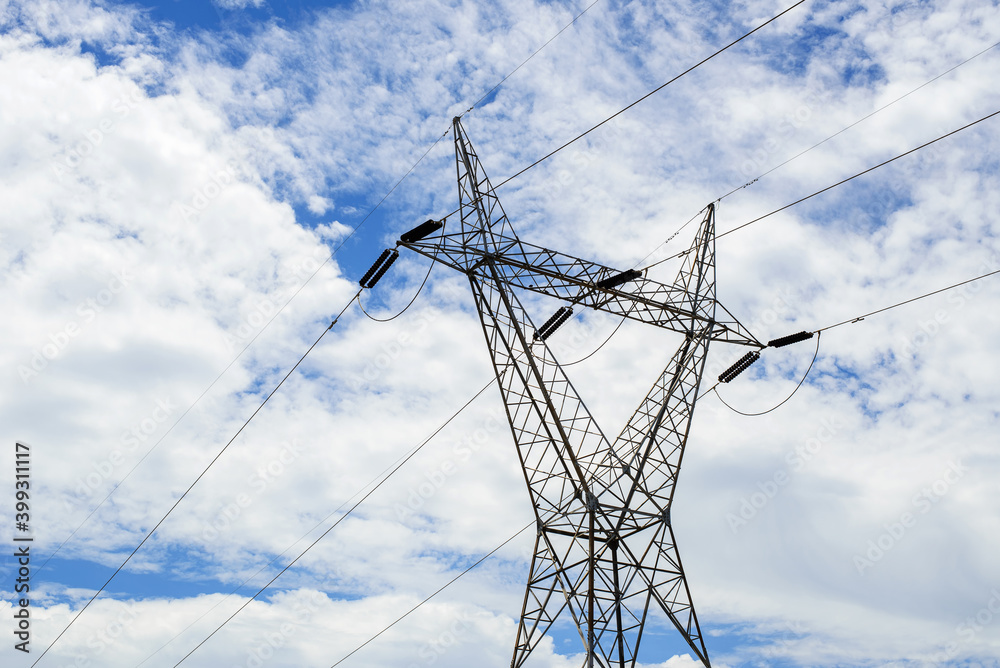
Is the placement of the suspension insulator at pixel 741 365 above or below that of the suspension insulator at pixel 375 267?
below

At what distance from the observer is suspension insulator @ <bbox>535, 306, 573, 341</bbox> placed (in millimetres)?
28517

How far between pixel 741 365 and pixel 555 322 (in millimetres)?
7196

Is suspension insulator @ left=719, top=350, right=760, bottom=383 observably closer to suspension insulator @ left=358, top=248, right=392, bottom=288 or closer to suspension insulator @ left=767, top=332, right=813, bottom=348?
suspension insulator @ left=767, top=332, right=813, bottom=348

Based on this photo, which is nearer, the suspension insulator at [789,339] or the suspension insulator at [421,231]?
the suspension insulator at [421,231]

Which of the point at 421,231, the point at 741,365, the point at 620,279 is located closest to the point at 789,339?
the point at 741,365

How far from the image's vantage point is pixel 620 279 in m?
27.3

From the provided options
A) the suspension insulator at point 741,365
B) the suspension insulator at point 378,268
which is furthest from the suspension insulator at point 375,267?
the suspension insulator at point 741,365

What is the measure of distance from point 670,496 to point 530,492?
447cm

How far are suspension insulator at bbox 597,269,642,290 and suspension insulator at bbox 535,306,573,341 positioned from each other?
1.57 metres

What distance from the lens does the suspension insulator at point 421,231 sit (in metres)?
25.4

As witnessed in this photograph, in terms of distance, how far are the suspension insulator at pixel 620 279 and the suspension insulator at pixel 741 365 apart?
236 inches

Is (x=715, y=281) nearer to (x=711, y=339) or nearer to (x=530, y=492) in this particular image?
(x=711, y=339)

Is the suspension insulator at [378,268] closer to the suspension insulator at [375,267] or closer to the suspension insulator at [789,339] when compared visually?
the suspension insulator at [375,267]

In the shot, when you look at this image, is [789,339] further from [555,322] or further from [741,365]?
[555,322]
